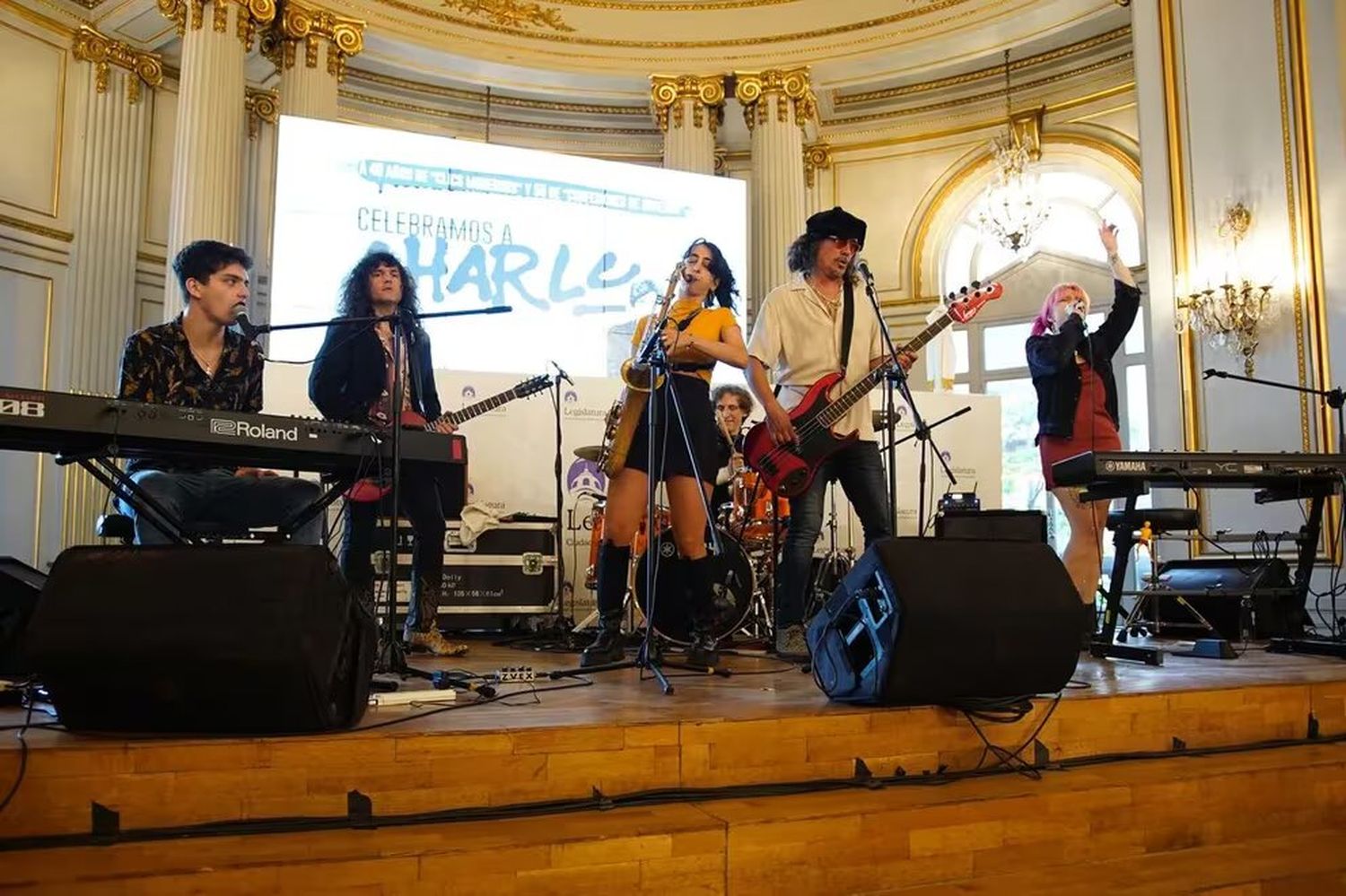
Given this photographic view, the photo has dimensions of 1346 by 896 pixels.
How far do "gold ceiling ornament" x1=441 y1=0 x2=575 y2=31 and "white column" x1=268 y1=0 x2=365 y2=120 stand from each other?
1.33 metres

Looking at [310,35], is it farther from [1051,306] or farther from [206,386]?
[1051,306]

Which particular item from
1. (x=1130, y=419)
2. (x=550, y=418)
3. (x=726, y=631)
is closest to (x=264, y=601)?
(x=726, y=631)

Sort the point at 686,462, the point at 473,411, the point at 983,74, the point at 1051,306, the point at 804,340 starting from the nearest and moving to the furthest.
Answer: the point at 686,462 < the point at 804,340 < the point at 1051,306 < the point at 473,411 < the point at 983,74

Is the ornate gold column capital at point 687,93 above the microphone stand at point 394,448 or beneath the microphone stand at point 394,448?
above

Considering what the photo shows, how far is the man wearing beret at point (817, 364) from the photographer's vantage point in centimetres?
359

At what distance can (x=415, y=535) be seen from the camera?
3771mm

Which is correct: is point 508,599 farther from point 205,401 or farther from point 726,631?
point 205,401

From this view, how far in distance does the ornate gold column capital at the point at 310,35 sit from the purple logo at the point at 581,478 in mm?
4119

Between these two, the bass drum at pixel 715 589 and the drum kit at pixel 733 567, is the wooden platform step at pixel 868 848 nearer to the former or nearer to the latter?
the drum kit at pixel 733 567

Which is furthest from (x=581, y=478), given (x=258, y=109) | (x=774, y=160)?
(x=258, y=109)

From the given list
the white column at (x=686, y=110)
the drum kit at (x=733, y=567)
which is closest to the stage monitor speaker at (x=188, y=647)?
the drum kit at (x=733, y=567)

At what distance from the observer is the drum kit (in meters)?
4.11

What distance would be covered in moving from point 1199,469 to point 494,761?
2.96m

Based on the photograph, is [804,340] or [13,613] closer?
[13,613]
